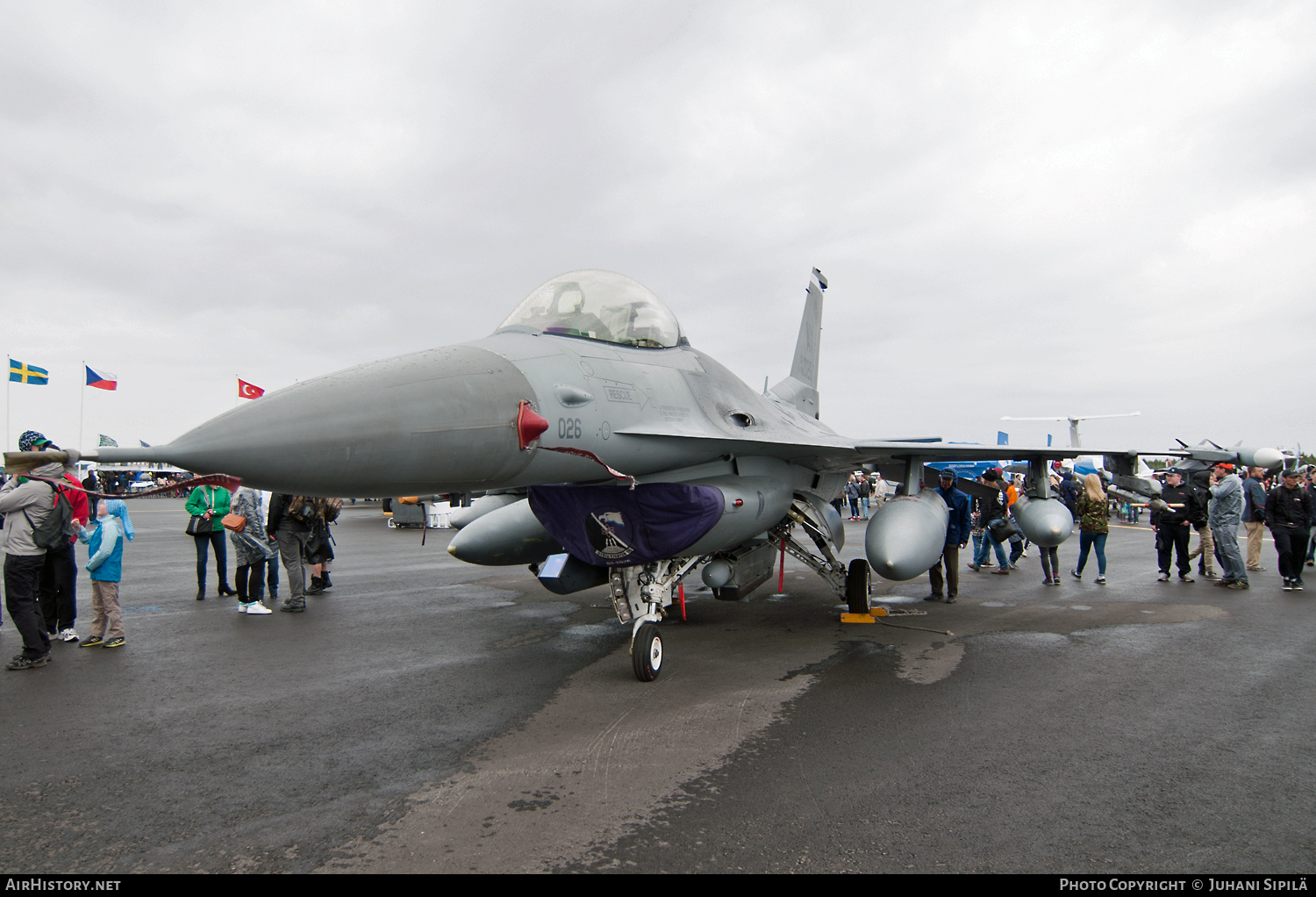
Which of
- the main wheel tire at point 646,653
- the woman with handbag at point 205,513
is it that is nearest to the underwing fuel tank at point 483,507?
the main wheel tire at point 646,653

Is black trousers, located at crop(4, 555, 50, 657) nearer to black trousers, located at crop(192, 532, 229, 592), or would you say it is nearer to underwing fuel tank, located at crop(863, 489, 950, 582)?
black trousers, located at crop(192, 532, 229, 592)

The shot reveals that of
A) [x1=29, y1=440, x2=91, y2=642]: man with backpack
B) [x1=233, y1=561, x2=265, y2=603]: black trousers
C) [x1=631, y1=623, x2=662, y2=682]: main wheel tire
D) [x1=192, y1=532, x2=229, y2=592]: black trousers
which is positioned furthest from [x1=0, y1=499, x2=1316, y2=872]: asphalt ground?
[x1=192, y1=532, x2=229, y2=592]: black trousers

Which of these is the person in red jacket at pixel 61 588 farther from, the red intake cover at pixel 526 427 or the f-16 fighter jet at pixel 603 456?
the red intake cover at pixel 526 427

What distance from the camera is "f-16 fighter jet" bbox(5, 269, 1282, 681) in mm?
3027

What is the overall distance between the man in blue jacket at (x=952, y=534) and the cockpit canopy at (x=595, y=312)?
5.09 metres

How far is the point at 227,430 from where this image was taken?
2.75 meters

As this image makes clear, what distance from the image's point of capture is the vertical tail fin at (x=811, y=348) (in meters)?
11.5

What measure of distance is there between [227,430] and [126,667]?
173 inches

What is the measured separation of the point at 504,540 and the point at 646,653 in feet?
7.93

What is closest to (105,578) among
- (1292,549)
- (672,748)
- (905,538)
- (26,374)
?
(672,748)

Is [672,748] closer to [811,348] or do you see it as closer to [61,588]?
[61,588]

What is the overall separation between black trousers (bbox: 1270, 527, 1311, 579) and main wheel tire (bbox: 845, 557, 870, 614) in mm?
6391
